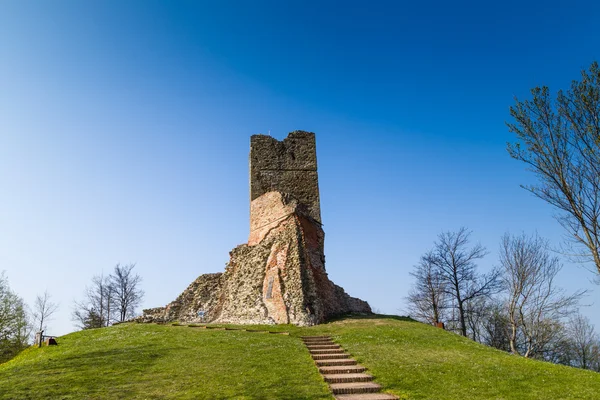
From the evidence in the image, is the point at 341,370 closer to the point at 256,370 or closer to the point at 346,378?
the point at 346,378

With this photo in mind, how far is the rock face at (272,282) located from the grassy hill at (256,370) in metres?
4.81

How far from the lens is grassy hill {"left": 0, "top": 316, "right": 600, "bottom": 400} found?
1072cm

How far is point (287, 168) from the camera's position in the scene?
35.3 metres

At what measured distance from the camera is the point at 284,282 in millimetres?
24469

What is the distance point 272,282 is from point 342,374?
42.2 ft

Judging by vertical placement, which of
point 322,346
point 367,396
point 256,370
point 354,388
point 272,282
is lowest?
point 367,396

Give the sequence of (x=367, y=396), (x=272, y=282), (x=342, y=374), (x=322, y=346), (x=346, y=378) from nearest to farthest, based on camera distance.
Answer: (x=367, y=396)
(x=346, y=378)
(x=342, y=374)
(x=322, y=346)
(x=272, y=282)

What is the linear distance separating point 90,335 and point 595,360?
44.9m

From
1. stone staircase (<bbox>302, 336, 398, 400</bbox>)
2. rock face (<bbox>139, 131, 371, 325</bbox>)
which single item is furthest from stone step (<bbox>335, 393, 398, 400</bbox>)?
rock face (<bbox>139, 131, 371, 325</bbox>)

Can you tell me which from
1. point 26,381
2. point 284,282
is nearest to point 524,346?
point 284,282

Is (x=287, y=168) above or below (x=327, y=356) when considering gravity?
above

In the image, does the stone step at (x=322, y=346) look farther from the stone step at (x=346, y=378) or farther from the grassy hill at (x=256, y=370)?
the stone step at (x=346, y=378)

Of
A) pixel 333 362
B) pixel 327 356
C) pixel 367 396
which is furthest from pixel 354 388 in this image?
pixel 327 356

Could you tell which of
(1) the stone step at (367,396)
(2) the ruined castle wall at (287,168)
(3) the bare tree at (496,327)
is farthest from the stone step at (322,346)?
(3) the bare tree at (496,327)
